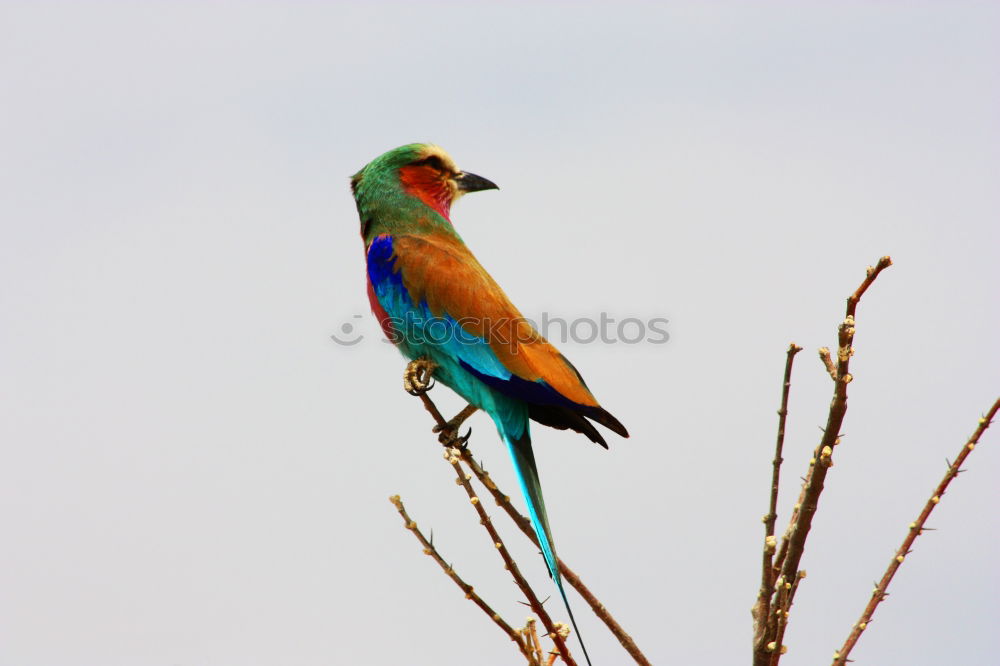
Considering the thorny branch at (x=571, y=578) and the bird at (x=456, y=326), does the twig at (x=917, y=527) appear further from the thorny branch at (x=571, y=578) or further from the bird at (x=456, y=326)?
the bird at (x=456, y=326)

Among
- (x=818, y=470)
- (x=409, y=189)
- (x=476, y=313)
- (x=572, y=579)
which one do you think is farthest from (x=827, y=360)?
(x=409, y=189)

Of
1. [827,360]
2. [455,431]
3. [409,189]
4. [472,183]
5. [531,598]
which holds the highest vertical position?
[472,183]

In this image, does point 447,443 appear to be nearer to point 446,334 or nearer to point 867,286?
point 446,334

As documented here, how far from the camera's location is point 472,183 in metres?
5.31

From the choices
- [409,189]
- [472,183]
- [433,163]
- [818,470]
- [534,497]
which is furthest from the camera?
[472,183]

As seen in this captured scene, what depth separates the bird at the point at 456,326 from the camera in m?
3.97

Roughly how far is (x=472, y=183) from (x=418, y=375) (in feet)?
4.58

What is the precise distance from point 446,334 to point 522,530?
1.48m

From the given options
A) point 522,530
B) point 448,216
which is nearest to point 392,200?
point 448,216

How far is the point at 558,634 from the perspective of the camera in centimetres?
260

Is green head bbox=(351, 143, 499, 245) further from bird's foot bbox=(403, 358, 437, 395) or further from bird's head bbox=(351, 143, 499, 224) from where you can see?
bird's foot bbox=(403, 358, 437, 395)

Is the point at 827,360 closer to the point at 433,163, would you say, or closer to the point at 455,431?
the point at 455,431

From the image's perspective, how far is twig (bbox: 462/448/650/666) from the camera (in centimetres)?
265

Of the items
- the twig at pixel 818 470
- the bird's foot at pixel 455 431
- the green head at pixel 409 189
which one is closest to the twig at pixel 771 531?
the twig at pixel 818 470
